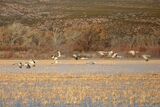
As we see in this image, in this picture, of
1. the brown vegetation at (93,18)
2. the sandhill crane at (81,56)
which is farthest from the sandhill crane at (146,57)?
the brown vegetation at (93,18)

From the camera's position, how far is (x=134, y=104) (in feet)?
55.2

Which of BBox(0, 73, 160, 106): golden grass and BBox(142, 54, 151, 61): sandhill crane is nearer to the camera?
BBox(0, 73, 160, 106): golden grass

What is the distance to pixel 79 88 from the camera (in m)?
21.1

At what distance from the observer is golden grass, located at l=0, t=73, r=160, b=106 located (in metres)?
17.8

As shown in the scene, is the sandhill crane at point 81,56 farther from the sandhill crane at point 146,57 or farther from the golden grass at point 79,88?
the golden grass at point 79,88

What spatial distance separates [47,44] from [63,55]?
5758 mm

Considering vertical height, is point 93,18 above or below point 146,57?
below

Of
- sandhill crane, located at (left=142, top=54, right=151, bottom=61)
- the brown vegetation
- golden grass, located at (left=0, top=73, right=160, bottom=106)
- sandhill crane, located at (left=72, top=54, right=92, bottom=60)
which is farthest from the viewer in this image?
the brown vegetation

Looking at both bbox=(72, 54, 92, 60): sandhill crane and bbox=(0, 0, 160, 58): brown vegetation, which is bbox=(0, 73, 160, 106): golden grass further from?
bbox=(0, 0, 160, 58): brown vegetation

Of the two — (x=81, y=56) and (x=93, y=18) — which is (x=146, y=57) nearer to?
(x=81, y=56)

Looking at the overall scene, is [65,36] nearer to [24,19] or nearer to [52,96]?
[24,19]

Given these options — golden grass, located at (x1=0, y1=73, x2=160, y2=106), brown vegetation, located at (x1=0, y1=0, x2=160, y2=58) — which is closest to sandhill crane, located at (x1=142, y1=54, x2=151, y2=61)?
brown vegetation, located at (x1=0, y1=0, x2=160, y2=58)

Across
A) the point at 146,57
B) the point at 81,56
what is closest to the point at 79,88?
the point at 146,57

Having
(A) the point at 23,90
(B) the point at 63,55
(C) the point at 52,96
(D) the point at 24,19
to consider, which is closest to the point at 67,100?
(C) the point at 52,96
